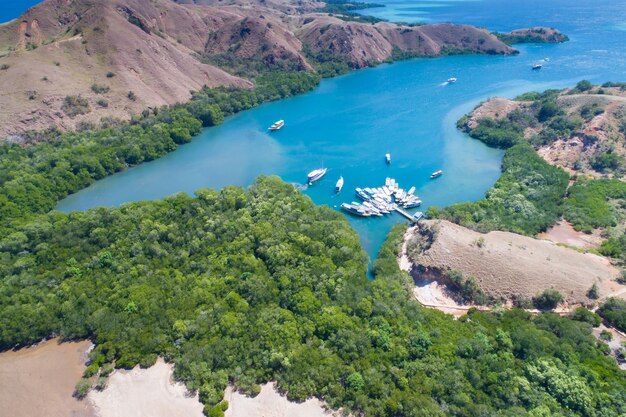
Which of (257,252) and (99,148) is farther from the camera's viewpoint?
(99,148)

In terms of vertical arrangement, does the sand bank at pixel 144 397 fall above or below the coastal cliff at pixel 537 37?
below

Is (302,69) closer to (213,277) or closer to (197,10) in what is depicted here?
(197,10)

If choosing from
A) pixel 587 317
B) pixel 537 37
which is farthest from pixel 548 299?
pixel 537 37

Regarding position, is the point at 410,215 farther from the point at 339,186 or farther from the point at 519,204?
the point at 519,204

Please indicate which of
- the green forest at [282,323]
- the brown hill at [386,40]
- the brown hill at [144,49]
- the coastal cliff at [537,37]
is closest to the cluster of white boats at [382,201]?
the green forest at [282,323]

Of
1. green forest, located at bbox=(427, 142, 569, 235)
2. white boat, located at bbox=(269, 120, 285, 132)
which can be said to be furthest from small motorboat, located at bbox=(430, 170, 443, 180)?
white boat, located at bbox=(269, 120, 285, 132)

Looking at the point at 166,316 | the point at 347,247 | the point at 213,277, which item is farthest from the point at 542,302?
the point at 166,316

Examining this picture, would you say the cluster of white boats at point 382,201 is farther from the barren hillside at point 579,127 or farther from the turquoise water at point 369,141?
the barren hillside at point 579,127
